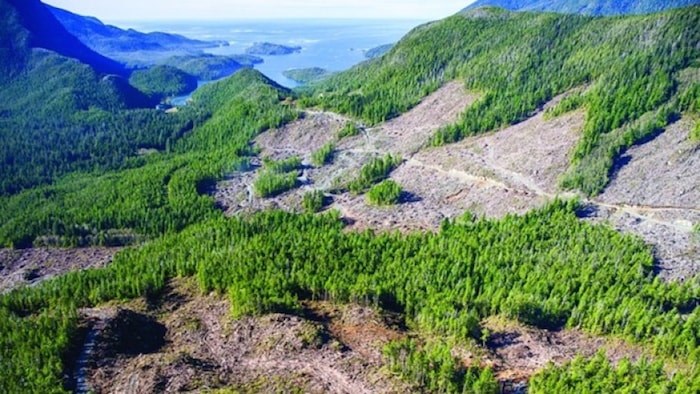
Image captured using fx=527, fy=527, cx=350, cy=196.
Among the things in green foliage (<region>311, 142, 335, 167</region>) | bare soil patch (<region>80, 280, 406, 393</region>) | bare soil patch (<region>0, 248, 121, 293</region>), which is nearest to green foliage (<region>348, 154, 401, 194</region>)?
green foliage (<region>311, 142, 335, 167</region>)

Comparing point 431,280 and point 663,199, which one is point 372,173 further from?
point 663,199

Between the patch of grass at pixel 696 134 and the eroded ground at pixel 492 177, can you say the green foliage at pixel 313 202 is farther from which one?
the patch of grass at pixel 696 134

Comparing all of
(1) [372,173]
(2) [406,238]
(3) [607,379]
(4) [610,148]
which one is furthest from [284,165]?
(3) [607,379]

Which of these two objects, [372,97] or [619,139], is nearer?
[619,139]

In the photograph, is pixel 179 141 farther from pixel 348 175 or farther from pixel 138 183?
pixel 348 175

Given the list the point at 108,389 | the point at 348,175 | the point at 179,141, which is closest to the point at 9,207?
the point at 179,141

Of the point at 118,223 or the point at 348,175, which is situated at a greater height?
the point at 348,175
